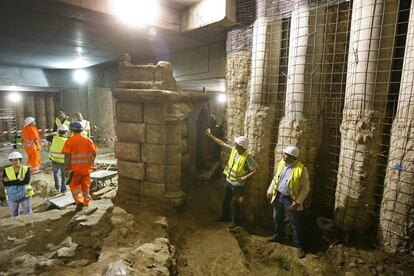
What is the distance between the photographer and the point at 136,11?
5.47 m

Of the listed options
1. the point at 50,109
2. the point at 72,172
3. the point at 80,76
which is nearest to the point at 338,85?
the point at 72,172

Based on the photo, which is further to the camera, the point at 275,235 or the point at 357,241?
the point at 275,235

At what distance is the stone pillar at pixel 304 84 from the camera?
173 inches

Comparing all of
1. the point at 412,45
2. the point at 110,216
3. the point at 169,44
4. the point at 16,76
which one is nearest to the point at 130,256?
the point at 110,216

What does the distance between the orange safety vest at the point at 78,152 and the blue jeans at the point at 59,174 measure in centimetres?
268

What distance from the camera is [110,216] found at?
4.80 metres

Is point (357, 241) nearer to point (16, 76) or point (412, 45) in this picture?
point (412, 45)

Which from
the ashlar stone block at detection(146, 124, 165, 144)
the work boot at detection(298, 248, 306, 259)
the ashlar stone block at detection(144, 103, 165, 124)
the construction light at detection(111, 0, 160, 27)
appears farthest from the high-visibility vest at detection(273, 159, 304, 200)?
the construction light at detection(111, 0, 160, 27)

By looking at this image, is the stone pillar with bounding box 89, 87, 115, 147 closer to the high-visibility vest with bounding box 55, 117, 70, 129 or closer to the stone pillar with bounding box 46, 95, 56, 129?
the stone pillar with bounding box 46, 95, 56, 129

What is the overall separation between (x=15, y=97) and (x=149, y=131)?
12.0m

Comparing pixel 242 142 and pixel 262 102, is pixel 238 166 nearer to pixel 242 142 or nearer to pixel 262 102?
pixel 242 142

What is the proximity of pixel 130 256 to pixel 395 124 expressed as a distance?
4248mm

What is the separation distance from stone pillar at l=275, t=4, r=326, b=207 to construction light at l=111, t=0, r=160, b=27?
3.10 m

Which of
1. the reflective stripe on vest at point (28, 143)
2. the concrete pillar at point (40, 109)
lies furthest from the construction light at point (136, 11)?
the concrete pillar at point (40, 109)
